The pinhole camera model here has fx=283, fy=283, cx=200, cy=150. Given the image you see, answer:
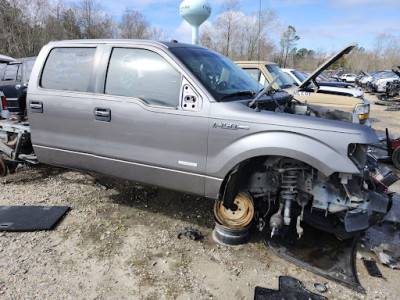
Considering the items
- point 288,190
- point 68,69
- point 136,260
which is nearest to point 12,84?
point 68,69

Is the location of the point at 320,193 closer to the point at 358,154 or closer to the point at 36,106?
the point at 358,154

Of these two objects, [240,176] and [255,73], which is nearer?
[240,176]

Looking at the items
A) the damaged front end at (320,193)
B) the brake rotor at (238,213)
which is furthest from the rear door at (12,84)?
the damaged front end at (320,193)

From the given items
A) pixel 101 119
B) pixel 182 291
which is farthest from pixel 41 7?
pixel 182 291

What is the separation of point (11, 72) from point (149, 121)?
7.59 m

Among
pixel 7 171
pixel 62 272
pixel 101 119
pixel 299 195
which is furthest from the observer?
pixel 7 171

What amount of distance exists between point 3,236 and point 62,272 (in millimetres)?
1035

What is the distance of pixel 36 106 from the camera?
139 inches

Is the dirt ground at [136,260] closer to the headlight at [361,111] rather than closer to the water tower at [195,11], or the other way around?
the headlight at [361,111]

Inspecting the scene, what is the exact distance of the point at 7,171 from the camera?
180 inches

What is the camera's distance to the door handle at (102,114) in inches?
123

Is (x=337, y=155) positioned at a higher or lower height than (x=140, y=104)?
lower

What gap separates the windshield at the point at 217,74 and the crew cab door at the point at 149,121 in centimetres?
19

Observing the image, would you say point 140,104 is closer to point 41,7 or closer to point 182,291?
point 182,291
